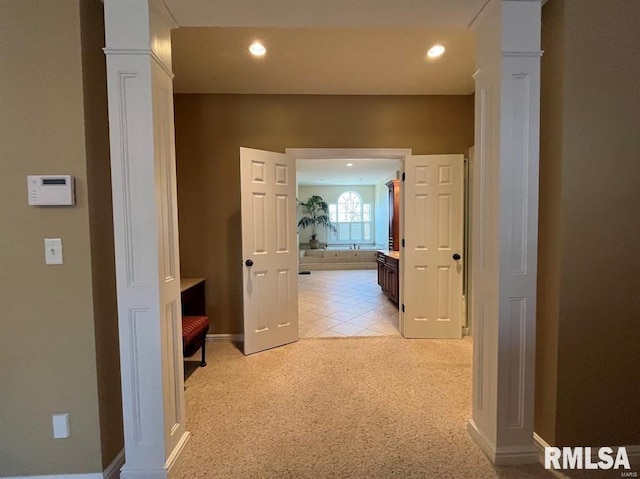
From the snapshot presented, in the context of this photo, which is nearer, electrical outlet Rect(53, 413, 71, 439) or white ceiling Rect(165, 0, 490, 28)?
electrical outlet Rect(53, 413, 71, 439)

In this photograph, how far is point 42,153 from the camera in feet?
4.60

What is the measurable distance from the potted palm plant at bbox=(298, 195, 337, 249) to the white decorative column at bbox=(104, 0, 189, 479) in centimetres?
844

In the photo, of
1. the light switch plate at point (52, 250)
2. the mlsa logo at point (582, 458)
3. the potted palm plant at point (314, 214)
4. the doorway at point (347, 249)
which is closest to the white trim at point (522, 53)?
the doorway at point (347, 249)

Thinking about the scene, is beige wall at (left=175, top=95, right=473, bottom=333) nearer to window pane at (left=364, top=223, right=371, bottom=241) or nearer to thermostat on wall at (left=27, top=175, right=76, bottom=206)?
→ thermostat on wall at (left=27, top=175, right=76, bottom=206)

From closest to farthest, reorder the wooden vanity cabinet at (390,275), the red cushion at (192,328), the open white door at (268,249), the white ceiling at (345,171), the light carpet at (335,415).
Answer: the light carpet at (335,415) → the red cushion at (192,328) → the open white door at (268,249) → the wooden vanity cabinet at (390,275) → the white ceiling at (345,171)

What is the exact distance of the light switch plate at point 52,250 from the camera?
4.64 ft

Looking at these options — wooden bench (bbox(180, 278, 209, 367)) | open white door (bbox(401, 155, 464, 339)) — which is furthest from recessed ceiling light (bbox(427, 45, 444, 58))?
wooden bench (bbox(180, 278, 209, 367))

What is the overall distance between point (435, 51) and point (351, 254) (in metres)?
6.73

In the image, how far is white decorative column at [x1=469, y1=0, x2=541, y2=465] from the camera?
1494mm

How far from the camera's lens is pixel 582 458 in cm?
157

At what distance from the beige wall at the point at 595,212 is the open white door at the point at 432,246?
65.7 inches

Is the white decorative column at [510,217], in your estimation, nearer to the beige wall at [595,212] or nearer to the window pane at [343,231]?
the beige wall at [595,212]

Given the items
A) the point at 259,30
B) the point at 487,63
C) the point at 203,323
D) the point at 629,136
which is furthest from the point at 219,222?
the point at 629,136

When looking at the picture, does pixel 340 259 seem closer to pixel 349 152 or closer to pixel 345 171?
pixel 345 171
